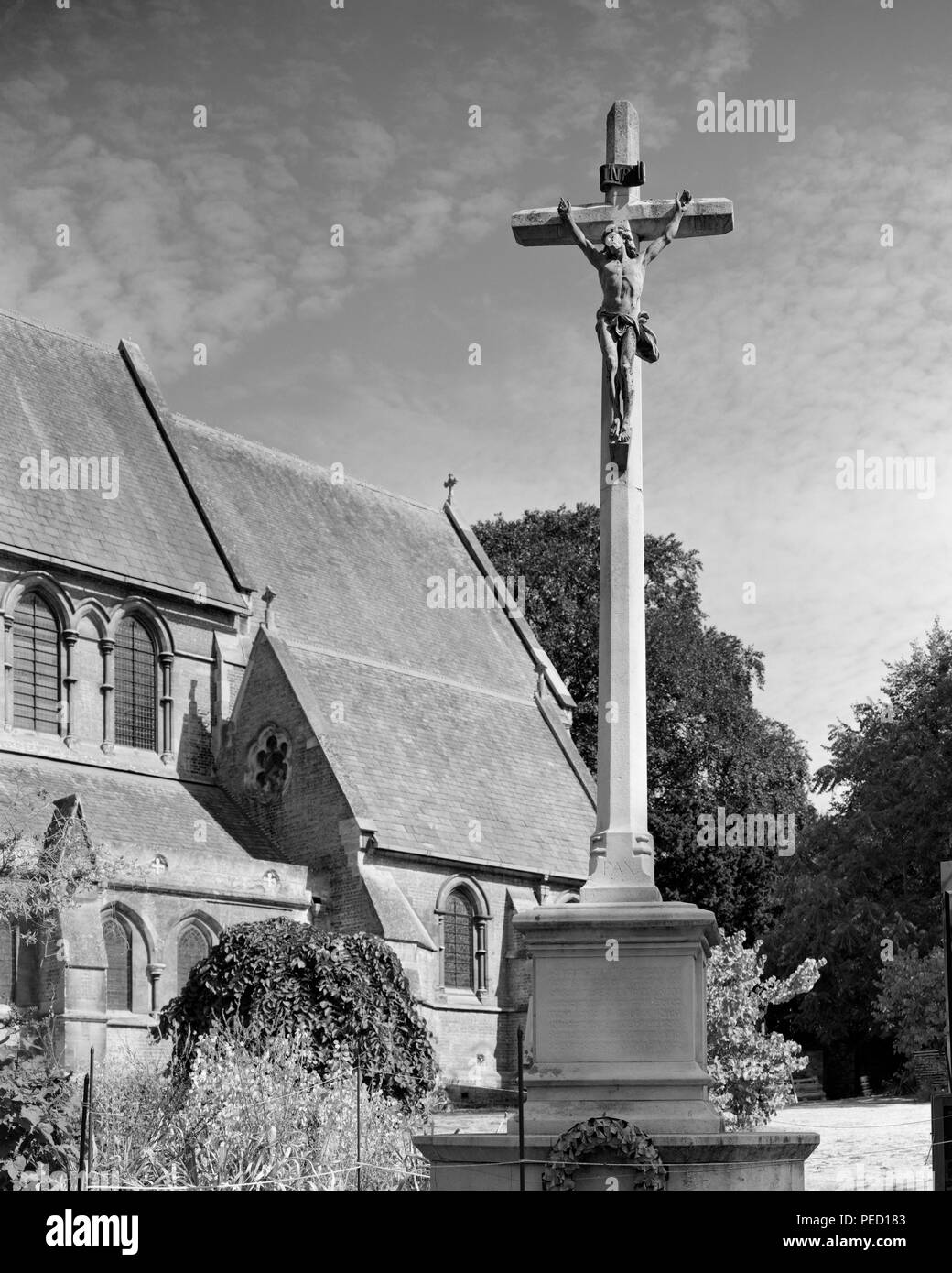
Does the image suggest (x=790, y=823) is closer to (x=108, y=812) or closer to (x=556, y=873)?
(x=556, y=873)

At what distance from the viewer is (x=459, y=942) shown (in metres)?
34.0

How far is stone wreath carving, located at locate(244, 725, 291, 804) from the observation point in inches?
1292

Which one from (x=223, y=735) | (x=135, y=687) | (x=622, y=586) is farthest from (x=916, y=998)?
(x=622, y=586)

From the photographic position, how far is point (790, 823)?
4697 centimetres

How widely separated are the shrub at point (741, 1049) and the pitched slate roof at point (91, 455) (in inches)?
570

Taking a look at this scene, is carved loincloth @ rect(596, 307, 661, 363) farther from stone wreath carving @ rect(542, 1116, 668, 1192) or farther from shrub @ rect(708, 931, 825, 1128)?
shrub @ rect(708, 931, 825, 1128)

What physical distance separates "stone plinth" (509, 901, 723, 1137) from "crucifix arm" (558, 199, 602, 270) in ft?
14.7

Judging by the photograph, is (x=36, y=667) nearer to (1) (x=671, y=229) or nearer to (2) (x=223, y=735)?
(2) (x=223, y=735)

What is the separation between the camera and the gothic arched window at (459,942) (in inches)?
1325

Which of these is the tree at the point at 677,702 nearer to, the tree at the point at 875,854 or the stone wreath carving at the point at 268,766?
the tree at the point at 875,854

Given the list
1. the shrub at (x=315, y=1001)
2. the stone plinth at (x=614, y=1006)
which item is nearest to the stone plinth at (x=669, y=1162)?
the stone plinth at (x=614, y=1006)

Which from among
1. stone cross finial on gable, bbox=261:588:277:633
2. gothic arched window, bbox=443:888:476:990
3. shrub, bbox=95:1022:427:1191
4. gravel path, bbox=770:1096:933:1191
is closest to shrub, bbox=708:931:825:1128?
gravel path, bbox=770:1096:933:1191
